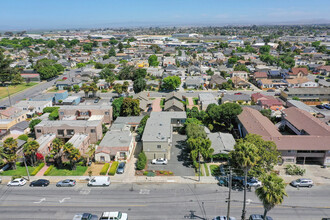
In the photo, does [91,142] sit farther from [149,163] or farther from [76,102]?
[76,102]

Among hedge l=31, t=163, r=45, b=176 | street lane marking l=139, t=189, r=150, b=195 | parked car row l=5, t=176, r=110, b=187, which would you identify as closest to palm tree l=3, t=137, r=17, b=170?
hedge l=31, t=163, r=45, b=176

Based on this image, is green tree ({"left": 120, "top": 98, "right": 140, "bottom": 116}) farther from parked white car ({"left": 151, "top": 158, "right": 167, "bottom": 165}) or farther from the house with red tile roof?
the house with red tile roof

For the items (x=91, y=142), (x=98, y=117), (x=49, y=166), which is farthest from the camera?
(x=98, y=117)

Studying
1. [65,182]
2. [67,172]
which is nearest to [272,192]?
[65,182]

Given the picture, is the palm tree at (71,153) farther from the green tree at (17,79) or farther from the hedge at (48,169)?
the green tree at (17,79)

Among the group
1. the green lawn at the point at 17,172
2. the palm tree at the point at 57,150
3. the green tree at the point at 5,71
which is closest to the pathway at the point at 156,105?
the palm tree at the point at 57,150

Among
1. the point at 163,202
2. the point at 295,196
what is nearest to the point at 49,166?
the point at 163,202

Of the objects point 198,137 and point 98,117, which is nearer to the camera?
point 198,137
